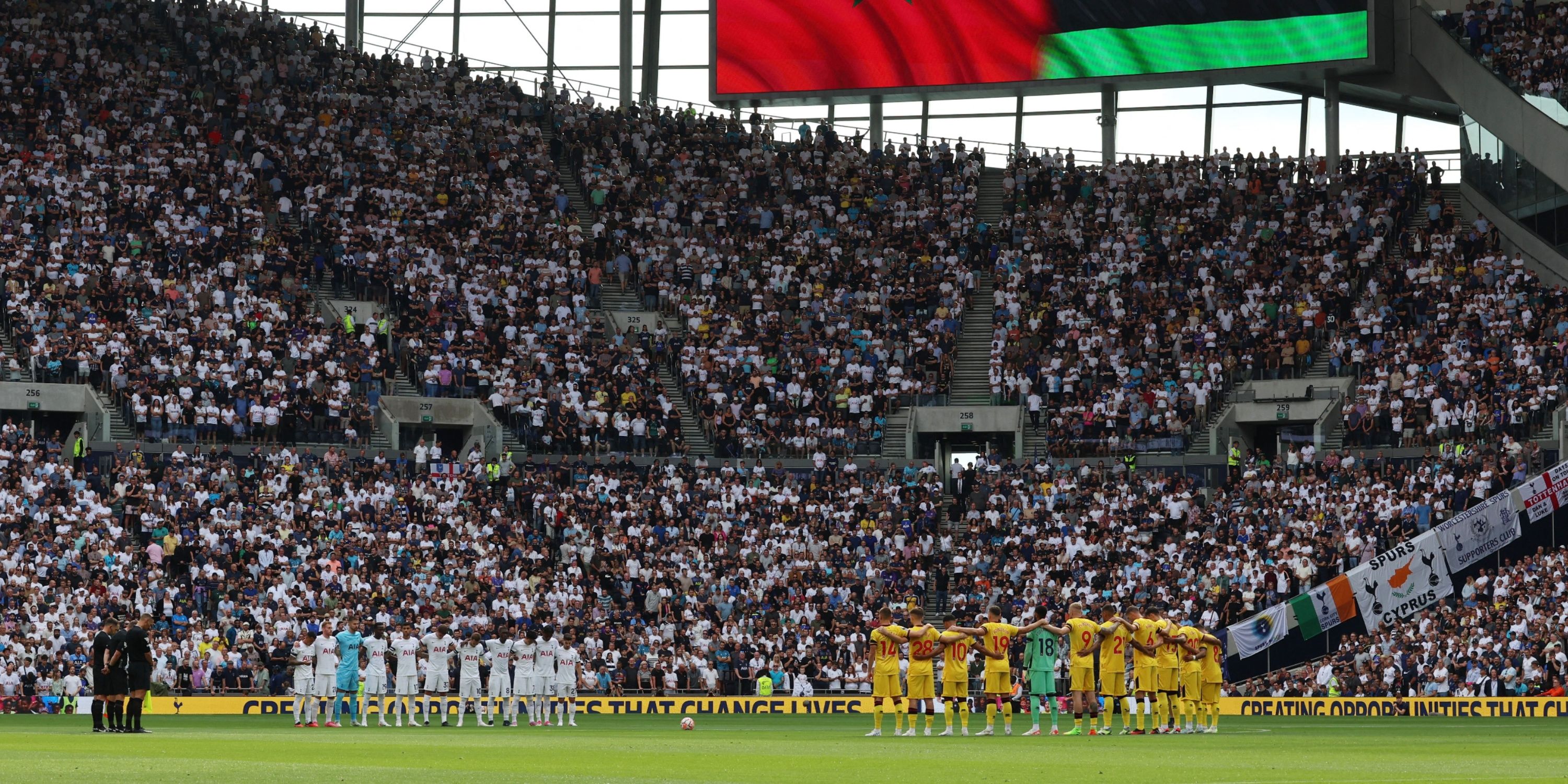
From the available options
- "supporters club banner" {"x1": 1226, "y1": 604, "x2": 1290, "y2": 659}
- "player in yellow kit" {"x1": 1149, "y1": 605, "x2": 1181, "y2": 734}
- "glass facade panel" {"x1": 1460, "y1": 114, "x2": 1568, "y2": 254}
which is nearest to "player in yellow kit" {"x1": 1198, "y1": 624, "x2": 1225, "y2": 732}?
"player in yellow kit" {"x1": 1149, "y1": 605, "x2": 1181, "y2": 734}

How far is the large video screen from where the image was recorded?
56000 millimetres

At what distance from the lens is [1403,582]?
42.3 m

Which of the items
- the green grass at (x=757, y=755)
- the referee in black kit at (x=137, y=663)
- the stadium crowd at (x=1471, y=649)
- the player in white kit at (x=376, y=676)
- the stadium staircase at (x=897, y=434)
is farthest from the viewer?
the stadium staircase at (x=897, y=434)

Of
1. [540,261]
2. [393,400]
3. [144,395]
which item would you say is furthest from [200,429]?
[540,261]

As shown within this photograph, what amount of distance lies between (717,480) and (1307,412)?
1528 centimetres

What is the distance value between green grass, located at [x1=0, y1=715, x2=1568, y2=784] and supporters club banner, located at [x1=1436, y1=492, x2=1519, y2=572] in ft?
34.1

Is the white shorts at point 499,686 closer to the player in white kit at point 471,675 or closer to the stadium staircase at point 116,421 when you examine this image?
the player in white kit at point 471,675

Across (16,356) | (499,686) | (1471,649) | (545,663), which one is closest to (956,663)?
(545,663)

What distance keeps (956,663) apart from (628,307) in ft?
99.6

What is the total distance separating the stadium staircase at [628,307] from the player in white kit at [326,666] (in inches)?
700

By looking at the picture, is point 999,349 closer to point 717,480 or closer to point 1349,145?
point 717,480

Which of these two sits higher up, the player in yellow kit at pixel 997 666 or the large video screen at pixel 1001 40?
the large video screen at pixel 1001 40

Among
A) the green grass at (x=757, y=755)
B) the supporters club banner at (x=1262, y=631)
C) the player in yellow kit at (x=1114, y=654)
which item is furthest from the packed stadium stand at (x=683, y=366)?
the player in yellow kit at (x=1114, y=654)

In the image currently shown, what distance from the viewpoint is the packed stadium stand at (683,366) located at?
141ft
